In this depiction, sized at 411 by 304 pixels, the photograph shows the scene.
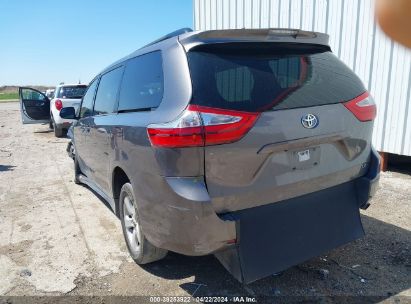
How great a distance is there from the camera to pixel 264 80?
102 inches

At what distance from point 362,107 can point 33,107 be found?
12.6 metres

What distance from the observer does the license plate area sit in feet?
8.45

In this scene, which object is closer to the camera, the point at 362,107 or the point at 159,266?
the point at 362,107

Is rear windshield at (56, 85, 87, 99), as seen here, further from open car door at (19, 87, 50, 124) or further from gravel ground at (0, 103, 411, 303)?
gravel ground at (0, 103, 411, 303)

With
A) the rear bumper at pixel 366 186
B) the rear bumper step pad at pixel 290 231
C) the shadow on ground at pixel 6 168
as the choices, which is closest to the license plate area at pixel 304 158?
the rear bumper step pad at pixel 290 231

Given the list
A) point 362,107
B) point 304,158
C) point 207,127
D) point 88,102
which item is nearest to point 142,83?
point 207,127

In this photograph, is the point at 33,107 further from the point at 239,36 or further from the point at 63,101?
the point at 239,36

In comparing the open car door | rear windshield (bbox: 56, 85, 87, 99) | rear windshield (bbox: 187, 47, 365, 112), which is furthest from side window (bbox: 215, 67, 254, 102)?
the open car door

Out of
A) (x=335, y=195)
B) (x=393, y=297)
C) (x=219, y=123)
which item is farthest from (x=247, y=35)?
(x=393, y=297)

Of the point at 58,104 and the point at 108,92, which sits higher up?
the point at 108,92

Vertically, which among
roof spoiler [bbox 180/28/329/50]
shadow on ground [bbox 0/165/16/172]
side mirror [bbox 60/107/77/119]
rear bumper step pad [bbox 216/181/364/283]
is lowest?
shadow on ground [bbox 0/165/16/172]

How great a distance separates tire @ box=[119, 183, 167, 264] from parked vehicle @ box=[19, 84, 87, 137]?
9739 millimetres

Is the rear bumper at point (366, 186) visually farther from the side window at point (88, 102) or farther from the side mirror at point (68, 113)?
the side mirror at point (68, 113)

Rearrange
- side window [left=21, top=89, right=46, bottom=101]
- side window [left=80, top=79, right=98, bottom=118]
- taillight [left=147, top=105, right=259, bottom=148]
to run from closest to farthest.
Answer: taillight [left=147, top=105, right=259, bottom=148], side window [left=80, top=79, right=98, bottom=118], side window [left=21, top=89, right=46, bottom=101]
